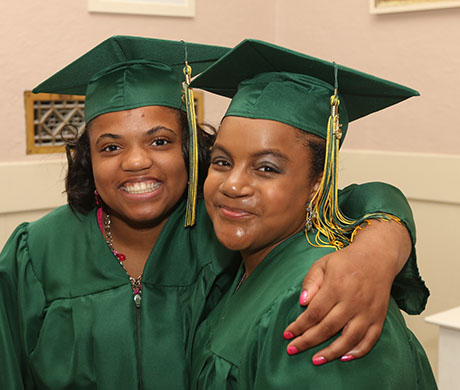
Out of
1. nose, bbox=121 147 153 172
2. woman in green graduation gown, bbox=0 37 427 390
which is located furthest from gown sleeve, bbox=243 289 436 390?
nose, bbox=121 147 153 172

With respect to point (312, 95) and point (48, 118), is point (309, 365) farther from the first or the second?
point (48, 118)

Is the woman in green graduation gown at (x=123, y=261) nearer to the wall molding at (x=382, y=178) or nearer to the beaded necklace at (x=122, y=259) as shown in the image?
the beaded necklace at (x=122, y=259)

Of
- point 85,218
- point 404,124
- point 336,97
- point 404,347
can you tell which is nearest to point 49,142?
point 85,218

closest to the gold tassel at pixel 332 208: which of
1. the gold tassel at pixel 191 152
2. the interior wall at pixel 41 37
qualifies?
the gold tassel at pixel 191 152

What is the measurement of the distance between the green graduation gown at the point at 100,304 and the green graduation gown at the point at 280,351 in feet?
0.65

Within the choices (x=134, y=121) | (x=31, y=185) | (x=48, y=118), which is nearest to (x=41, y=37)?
(x=48, y=118)

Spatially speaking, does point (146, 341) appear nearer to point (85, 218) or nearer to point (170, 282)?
point (170, 282)

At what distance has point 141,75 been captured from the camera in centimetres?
166

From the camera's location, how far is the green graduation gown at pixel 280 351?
3.64 feet

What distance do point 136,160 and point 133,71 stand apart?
0.27 metres

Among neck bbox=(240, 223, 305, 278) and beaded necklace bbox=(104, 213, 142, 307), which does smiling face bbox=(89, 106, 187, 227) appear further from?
neck bbox=(240, 223, 305, 278)

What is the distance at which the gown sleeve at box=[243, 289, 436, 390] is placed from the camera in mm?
1103

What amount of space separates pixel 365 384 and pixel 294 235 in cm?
38

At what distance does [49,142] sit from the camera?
9.42ft
